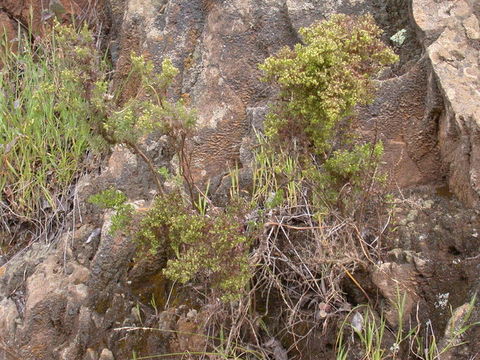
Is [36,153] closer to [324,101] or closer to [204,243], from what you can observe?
[204,243]

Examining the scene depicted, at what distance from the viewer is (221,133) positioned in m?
3.83

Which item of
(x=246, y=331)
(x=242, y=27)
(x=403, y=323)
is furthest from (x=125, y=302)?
(x=242, y=27)

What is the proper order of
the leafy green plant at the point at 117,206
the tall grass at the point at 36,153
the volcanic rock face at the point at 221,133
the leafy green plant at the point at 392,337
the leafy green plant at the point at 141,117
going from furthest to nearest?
the tall grass at the point at 36,153
the volcanic rock face at the point at 221,133
the leafy green plant at the point at 117,206
the leafy green plant at the point at 141,117
the leafy green plant at the point at 392,337

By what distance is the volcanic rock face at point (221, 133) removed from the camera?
332cm

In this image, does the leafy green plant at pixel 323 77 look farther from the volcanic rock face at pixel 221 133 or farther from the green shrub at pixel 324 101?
the volcanic rock face at pixel 221 133

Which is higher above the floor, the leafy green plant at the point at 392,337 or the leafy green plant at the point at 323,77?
the leafy green plant at the point at 323,77

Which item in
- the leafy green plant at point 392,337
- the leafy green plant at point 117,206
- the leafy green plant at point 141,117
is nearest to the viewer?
the leafy green plant at point 392,337

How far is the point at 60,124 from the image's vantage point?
14.5ft

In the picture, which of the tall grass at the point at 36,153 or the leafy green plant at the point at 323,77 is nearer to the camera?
the leafy green plant at the point at 323,77

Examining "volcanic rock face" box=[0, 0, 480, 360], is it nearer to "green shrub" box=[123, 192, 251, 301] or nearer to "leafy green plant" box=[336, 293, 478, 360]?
"leafy green plant" box=[336, 293, 478, 360]

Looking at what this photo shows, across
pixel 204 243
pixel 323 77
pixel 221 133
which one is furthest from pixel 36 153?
pixel 323 77

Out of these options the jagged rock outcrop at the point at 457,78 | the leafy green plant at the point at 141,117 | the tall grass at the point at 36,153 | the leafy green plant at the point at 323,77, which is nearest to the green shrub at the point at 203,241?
the leafy green plant at the point at 141,117

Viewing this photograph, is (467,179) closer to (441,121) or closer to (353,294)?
(441,121)

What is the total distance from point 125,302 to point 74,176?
105cm
